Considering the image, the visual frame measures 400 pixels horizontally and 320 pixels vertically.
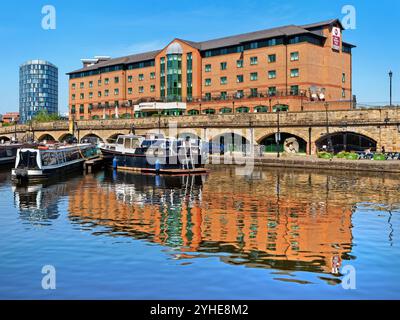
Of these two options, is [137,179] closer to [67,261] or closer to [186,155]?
[186,155]

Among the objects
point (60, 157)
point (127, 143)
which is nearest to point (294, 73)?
point (127, 143)

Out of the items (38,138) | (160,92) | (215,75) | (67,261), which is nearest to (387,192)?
(67,261)

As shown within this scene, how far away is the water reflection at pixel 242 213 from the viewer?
17.0 metres

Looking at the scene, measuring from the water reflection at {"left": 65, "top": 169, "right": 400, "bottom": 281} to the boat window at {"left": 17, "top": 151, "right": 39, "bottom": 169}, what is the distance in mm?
5109

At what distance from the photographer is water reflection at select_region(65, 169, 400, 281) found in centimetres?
1705

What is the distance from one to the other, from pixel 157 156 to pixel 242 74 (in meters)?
36.4

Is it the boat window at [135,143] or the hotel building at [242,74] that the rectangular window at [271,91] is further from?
the boat window at [135,143]

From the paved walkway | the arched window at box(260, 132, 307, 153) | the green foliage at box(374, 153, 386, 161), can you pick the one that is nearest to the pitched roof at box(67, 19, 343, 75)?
the arched window at box(260, 132, 307, 153)

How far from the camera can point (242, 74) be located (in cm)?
7956

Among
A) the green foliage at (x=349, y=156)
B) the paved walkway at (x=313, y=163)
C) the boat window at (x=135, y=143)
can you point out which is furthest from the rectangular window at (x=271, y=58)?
the boat window at (x=135, y=143)

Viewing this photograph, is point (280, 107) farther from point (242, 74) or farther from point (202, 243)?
point (202, 243)

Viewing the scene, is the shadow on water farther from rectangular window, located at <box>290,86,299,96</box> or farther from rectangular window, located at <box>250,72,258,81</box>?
rectangular window, located at <box>250,72,258,81</box>

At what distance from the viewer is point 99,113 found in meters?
103

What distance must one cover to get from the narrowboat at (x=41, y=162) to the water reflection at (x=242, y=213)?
434cm
